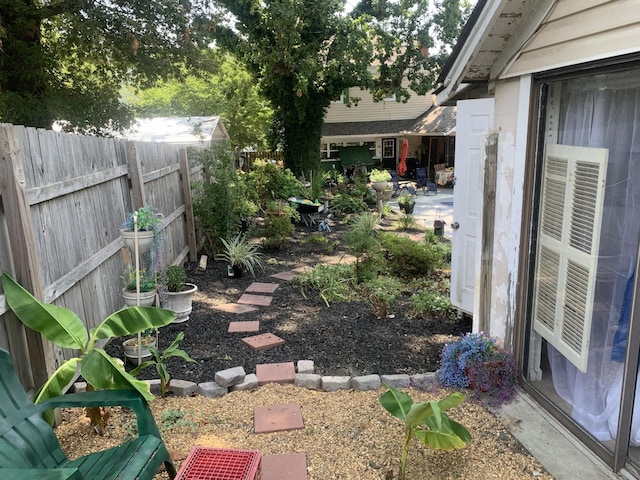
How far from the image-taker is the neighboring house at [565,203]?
2.80 metres

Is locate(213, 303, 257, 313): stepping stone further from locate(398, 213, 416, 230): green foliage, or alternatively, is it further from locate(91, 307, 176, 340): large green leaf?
locate(398, 213, 416, 230): green foliage

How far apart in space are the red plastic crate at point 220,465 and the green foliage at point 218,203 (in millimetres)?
5995

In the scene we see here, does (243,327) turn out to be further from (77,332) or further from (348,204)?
(348,204)

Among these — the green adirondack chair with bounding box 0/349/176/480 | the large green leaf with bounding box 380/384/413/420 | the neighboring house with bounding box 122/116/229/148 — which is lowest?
the large green leaf with bounding box 380/384/413/420

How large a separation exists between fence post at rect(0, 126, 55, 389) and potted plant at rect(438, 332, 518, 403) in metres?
3.30

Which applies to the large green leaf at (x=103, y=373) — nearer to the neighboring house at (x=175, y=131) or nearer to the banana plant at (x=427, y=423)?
the banana plant at (x=427, y=423)

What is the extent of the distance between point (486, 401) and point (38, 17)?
10.9m

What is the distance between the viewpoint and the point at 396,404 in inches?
115

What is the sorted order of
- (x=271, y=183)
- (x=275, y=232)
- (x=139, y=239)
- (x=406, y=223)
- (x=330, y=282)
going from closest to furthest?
(x=139, y=239) < (x=330, y=282) < (x=275, y=232) < (x=406, y=223) < (x=271, y=183)

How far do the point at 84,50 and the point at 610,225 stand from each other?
1186cm

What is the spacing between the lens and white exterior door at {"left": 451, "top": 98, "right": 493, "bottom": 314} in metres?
4.94

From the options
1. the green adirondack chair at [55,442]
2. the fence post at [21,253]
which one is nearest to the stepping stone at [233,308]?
the fence post at [21,253]

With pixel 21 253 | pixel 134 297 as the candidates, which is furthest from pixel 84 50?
pixel 21 253

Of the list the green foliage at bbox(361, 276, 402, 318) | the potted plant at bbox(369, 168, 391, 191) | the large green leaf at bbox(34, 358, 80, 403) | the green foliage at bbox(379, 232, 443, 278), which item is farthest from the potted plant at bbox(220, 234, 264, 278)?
the potted plant at bbox(369, 168, 391, 191)
